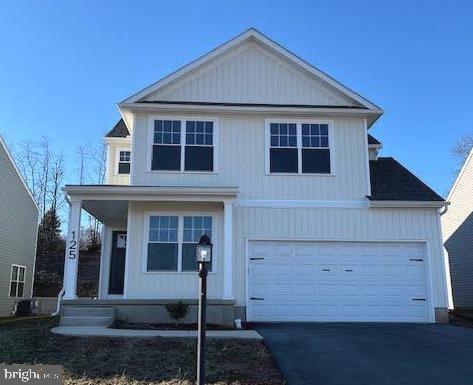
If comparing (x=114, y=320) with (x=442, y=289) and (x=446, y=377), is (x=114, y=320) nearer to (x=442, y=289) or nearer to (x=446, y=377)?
(x=446, y=377)

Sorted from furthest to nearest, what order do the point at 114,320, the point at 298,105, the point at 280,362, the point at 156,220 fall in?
the point at 298,105
the point at 156,220
the point at 114,320
the point at 280,362

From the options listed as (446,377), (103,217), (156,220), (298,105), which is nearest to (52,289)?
(103,217)

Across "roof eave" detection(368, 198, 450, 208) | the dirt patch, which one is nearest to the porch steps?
the dirt patch

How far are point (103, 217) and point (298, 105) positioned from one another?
6.63 m

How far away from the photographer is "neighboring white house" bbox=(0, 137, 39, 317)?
69.7 ft

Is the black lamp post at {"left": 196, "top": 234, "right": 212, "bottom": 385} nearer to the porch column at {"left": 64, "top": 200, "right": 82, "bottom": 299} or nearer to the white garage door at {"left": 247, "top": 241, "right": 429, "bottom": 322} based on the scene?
the porch column at {"left": 64, "top": 200, "right": 82, "bottom": 299}

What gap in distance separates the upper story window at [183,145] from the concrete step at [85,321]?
4.38 m

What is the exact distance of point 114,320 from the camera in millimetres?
12891

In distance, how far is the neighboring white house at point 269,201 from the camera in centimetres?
1416

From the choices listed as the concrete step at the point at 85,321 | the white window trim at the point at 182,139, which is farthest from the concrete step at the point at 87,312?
the white window trim at the point at 182,139

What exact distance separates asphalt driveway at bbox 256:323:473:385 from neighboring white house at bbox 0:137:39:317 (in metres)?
12.8

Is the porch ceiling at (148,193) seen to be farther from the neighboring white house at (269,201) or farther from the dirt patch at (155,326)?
the dirt patch at (155,326)

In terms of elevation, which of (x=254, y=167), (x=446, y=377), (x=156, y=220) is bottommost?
(x=446, y=377)

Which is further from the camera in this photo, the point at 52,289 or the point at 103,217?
the point at 52,289
